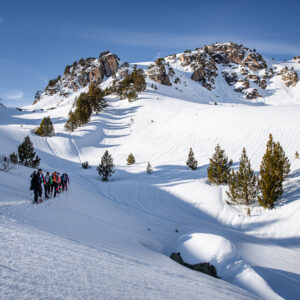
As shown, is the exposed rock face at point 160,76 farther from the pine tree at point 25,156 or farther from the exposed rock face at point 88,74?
the pine tree at point 25,156

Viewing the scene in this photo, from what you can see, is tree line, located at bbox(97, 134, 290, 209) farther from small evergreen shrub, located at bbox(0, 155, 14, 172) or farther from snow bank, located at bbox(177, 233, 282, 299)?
small evergreen shrub, located at bbox(0, 155, 14, 172)

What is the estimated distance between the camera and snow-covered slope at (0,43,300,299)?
2.55 m

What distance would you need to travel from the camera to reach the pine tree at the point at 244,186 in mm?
11906

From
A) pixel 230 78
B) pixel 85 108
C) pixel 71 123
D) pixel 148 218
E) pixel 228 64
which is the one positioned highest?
pixel 228 64

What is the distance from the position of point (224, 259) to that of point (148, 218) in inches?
237

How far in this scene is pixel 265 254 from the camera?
7.64 meters

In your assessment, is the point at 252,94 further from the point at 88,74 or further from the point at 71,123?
the point at 88,74

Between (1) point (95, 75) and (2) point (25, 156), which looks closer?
(2) point (25, 156)

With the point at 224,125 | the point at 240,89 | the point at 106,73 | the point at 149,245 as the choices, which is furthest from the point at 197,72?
the point at 149,245

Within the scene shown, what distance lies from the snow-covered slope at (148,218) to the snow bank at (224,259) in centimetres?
3

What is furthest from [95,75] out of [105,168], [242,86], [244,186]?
[244,186]

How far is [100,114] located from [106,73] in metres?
60.5

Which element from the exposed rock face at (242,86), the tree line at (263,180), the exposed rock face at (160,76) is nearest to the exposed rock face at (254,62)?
the exposed rock face at (242,86)

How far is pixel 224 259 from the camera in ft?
18.1
